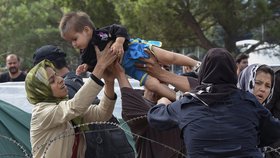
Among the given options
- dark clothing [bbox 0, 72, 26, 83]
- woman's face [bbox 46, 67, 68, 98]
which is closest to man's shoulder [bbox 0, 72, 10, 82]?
dark clothing [bbox 0, 72, 26, 83]

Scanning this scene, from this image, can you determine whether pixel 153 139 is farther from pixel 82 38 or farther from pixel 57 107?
pixel 82 38

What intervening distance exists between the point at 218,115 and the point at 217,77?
197mm

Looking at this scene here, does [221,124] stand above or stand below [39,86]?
below

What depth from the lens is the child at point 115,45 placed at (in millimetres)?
3465

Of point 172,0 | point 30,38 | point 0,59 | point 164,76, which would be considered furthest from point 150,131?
point 30,38

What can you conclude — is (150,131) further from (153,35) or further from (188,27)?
(188,27)

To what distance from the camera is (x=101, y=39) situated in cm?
347

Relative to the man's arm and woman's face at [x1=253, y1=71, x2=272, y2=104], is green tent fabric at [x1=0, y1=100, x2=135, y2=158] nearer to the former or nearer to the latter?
woman's face at [x1=253, y1=71, x2=272, y2=104]

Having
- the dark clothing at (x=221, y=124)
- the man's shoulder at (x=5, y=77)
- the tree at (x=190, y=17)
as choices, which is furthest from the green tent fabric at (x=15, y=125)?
the tree at (x=190, y=17)

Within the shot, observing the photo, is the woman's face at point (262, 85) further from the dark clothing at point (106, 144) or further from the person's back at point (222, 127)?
the person's back at point (222, 127)

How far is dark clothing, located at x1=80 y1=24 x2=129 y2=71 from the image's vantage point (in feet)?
11.4

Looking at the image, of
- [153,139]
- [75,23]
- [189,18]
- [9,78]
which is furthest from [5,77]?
[189,18]

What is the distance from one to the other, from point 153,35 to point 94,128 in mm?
9946

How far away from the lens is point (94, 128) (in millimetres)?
4047
